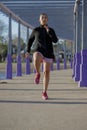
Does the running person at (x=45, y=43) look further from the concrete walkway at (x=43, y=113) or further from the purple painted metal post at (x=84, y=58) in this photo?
the purple painted metal post at (x=84, y=58)

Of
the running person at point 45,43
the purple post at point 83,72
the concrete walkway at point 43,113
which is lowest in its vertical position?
A: the concrete walkway at point 43,113

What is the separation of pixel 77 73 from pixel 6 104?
32.0 feet

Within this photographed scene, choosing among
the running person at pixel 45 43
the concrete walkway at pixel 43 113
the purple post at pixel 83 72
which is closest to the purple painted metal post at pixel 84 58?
the purple post at pixel 83 72

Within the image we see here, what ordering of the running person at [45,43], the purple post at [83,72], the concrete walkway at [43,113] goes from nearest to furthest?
the concrete walkway at [43,113] → the running person at [45,43] → the purple post at [83,72]

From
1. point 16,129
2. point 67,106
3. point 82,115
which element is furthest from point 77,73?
point 16,129

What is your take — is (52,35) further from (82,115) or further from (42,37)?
(82,115)

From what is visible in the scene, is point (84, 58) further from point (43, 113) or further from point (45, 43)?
point (43, 113)

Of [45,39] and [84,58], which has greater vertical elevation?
[45,39]

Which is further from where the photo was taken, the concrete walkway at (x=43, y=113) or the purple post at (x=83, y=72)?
the purple post at (x=83, y=72)

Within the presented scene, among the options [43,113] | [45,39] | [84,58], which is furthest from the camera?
[84,58]

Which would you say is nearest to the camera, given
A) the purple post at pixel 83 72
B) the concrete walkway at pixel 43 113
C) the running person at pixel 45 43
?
the concrete walkway at pixel 43 113

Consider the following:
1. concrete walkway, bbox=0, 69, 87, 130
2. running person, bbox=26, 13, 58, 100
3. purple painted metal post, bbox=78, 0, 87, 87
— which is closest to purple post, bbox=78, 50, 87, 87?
purple painted metal post, bbox=78, 0, 87, 87

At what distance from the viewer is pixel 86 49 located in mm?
16062

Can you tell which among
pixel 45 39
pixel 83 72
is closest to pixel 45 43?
pixel 45 39
